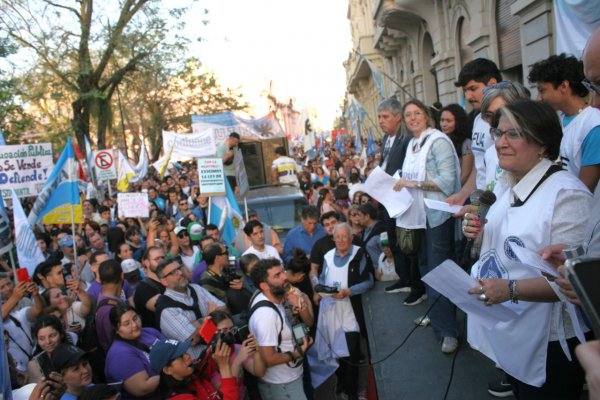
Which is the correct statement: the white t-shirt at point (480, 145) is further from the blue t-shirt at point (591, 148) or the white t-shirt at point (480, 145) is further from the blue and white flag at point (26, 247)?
the blue and white flag at point (26, 247)

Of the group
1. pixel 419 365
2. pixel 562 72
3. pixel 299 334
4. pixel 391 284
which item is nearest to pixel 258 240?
pixel 391 284

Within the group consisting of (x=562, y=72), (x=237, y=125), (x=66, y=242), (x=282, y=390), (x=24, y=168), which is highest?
(x=237, y=125)

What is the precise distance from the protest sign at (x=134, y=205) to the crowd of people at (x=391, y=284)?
277 cm

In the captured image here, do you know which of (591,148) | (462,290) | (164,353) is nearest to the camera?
(462,290)

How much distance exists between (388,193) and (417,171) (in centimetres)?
28

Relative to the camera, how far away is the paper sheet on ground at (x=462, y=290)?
7.09ft

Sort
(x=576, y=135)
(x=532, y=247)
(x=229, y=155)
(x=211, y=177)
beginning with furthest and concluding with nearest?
1. (x=229, y=155)
2. (x=211, y=177)
3. (x=576, y=135)
4. (x=532, y=247)

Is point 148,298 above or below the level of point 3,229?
below

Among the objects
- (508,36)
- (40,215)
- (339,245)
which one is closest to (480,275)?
(339,245)

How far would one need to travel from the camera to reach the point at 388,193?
13.3 ft

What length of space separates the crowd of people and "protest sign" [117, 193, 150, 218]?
9.09ft

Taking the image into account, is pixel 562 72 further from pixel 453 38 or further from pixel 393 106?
pixel 453 38

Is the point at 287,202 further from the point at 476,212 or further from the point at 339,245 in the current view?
the point at 476,212

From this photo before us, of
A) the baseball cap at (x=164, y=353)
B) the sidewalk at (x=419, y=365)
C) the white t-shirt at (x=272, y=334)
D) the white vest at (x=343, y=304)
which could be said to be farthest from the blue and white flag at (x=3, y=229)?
the sidewalk at (x=419, y=365)
